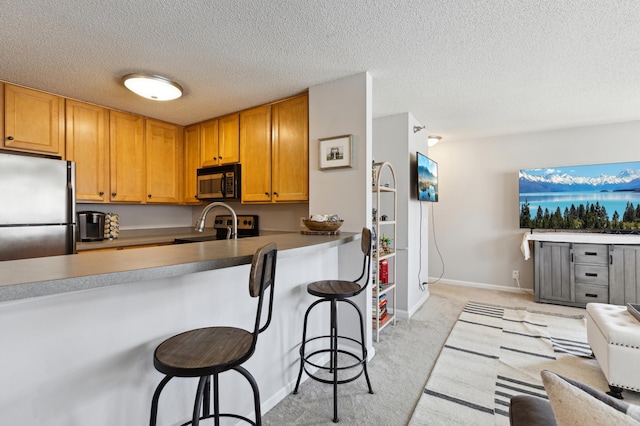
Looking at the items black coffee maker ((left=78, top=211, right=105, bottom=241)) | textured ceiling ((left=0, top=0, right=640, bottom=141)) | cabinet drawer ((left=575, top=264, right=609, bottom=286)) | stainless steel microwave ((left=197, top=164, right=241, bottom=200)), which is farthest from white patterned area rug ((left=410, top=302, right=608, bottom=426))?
black coffee maker ((left=78, top=211, right=105, bottom=241))

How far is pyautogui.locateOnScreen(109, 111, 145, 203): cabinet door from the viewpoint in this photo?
3.18m

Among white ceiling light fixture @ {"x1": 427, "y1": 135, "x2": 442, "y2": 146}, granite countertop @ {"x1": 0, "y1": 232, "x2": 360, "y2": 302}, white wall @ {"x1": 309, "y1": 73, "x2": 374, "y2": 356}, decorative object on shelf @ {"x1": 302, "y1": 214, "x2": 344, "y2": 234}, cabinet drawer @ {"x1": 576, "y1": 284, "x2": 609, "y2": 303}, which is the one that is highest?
white ceiling light fixture @ {"x1": 427, "y1": 135, "x2": 442, "y2": 146}

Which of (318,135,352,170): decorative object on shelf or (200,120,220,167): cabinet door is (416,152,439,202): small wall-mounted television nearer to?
(318,135,352,170): decorative object on shelf

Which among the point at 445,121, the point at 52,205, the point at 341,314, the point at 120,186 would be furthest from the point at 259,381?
the point at 445,121

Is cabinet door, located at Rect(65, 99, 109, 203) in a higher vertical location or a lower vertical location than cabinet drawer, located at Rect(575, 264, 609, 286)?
higher

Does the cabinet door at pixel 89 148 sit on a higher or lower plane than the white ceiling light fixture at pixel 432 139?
lower

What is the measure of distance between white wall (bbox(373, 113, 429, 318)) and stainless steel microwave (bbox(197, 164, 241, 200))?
1.66m

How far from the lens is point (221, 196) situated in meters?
3.33

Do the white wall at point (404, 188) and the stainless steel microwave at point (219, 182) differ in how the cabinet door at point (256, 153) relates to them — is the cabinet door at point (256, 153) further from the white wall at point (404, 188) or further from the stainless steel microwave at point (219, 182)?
the white wall at point (404, 188)

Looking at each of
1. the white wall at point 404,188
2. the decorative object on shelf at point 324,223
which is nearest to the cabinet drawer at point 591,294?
the white wall at point 404,188

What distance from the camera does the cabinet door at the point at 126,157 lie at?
3.18 metres

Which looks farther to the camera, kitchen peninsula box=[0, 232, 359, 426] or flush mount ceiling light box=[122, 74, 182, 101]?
flush mount ceiling light box=[122, 74, 182, 101]

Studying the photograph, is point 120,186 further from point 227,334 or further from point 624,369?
point 624,369

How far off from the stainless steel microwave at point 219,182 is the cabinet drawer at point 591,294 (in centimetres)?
429
